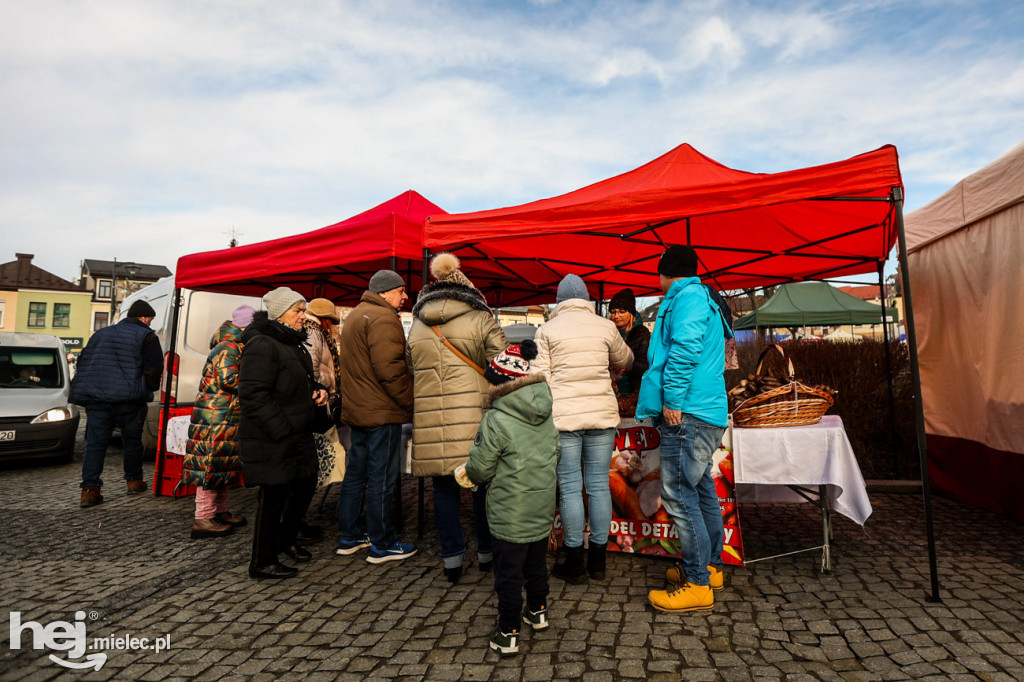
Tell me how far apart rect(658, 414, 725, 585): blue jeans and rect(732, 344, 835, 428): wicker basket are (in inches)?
22.6

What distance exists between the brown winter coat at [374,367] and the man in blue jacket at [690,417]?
1634 mm

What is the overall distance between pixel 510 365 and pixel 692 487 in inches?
47.5

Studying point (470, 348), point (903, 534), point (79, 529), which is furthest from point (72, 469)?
point (903, 534)

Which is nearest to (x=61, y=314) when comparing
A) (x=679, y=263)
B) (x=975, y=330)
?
(x=679, y=263)

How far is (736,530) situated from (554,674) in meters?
1.70

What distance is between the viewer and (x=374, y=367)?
3.67 metres

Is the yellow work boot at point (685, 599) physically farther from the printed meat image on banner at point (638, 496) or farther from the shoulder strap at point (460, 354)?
the shoulder strap at point (460, 354)

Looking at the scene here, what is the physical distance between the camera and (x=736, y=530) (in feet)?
11.5

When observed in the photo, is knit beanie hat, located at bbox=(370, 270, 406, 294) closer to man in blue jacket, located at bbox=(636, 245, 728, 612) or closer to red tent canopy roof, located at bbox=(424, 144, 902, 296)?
red tent canopy roof, located at bbox=(424, 144, 902, 296)

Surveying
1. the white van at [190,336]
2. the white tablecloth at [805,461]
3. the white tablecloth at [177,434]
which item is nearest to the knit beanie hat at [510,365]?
the white tablecloth at [805,461]

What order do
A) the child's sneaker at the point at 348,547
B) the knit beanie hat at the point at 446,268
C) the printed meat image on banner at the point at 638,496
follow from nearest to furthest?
the knit beanie hat at the point at 446,268 < the printed meat image on banner at the point at 638,496 < the child's sneaker at the point at 348,547

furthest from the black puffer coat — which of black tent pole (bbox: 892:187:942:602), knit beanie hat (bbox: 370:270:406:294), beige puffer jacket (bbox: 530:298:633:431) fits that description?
black tent pole (bbox: 892:187:942:602)

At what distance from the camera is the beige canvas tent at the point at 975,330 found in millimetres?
4293

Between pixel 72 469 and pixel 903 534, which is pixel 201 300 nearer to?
pixel 72 469
